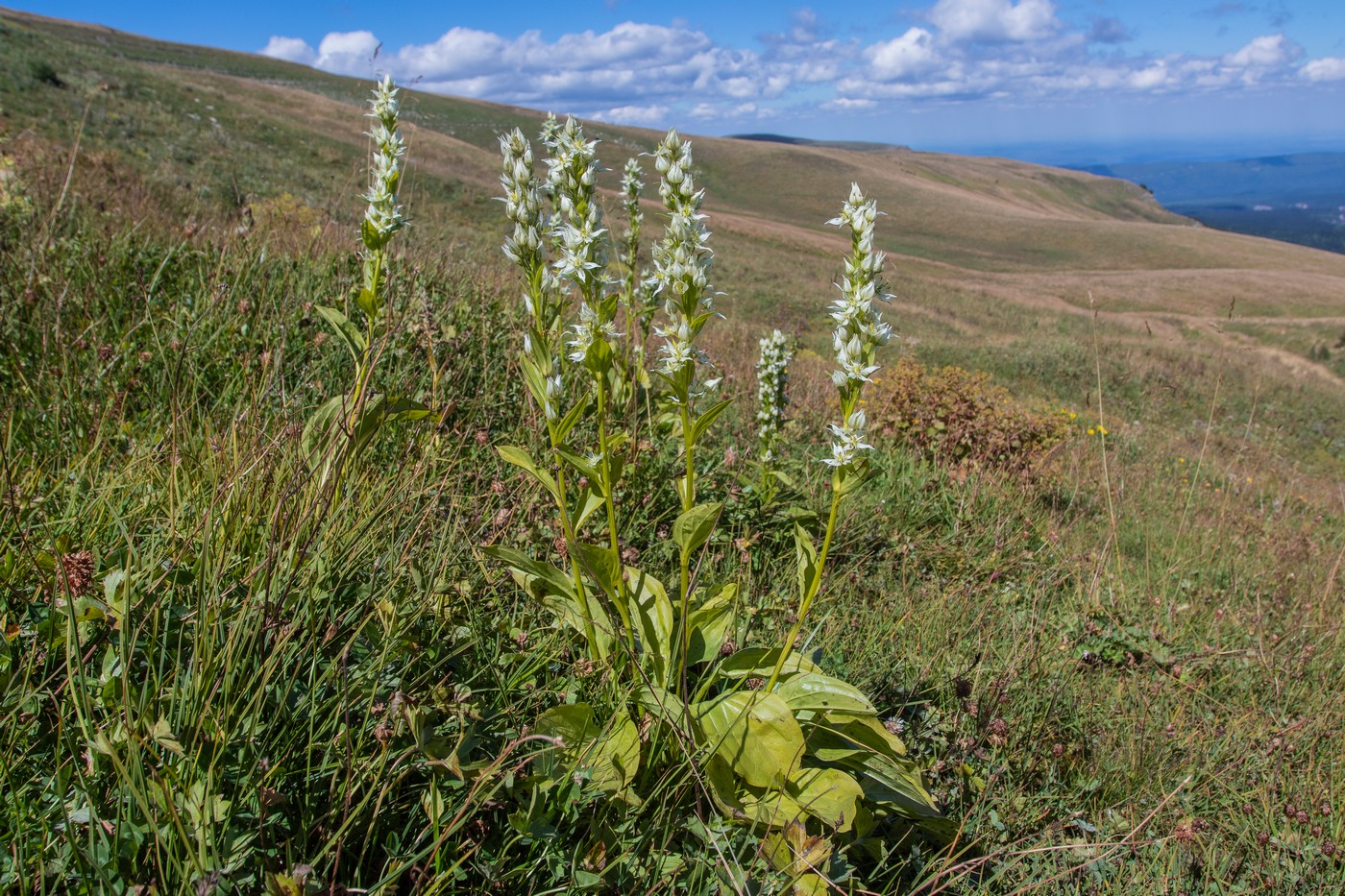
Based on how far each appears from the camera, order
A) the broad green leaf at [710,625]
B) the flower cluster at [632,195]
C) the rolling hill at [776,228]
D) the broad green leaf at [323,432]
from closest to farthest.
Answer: the broad green leaf at [710,625]
the broad green leaf at [323,432]
the flower cluster at [632,195]
the rolling hill at [776,228]

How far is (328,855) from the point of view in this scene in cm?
165

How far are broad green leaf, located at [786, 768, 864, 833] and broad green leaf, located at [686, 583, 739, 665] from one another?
0.50 m

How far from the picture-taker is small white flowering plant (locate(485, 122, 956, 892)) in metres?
2.00

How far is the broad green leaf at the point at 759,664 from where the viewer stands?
235cm

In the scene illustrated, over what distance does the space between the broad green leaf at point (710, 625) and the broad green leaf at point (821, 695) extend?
26 centimetres

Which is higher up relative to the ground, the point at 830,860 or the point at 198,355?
the point at 198,355

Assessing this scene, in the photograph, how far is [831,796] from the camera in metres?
1.98

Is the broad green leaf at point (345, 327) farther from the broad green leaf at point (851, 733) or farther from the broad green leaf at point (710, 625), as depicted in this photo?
the broad green leaf at point (851, 733)

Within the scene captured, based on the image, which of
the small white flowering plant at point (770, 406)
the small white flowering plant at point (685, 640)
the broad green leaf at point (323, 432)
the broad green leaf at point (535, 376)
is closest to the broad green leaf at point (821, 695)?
the small white flowering plant at point (685, 640)

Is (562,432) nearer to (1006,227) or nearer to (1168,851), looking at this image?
(1168,851)

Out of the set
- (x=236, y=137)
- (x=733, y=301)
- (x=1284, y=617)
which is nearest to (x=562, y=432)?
(x=1284, y=617)

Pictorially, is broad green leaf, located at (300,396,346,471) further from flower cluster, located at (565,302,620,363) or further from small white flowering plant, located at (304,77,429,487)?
flower cluster, located at (565,302,620,363)

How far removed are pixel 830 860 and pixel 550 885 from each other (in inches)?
28.8

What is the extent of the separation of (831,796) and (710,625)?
27.3 inches
